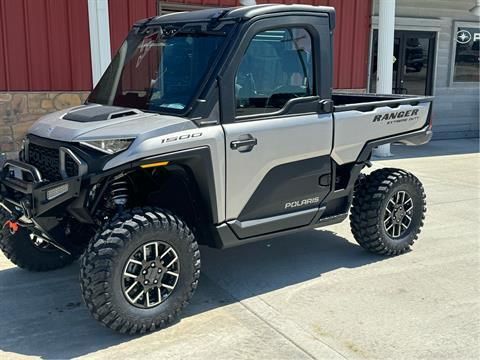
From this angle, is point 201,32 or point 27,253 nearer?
point 201,32

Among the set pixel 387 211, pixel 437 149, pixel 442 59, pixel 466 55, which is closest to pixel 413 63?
pixel 442 59

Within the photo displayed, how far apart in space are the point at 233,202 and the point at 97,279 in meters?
1.12

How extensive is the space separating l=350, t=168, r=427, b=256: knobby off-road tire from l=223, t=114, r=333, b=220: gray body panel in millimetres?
878

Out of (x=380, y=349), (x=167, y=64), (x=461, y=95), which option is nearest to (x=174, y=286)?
(x=380, y=349)

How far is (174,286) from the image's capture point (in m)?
3.63

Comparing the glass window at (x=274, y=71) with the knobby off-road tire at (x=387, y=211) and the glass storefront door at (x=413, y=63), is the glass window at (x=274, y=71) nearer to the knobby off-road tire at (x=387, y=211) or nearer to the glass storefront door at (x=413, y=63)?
the knobby off-road tire at (x=387, y=211)

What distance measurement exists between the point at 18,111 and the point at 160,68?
5.04 m

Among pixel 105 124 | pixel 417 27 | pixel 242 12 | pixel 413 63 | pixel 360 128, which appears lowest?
pixel 360 128

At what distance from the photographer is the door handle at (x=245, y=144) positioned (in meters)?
3.78

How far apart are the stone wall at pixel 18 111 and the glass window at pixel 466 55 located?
31.1 ft

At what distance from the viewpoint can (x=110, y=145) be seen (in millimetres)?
3406

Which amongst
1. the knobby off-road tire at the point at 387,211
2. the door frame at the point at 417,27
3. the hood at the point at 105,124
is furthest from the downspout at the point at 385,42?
the hood at the point at 105,124

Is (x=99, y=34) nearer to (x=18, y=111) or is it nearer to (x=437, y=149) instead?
(x=18, y=111)

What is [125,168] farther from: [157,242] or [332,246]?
[332,246]
